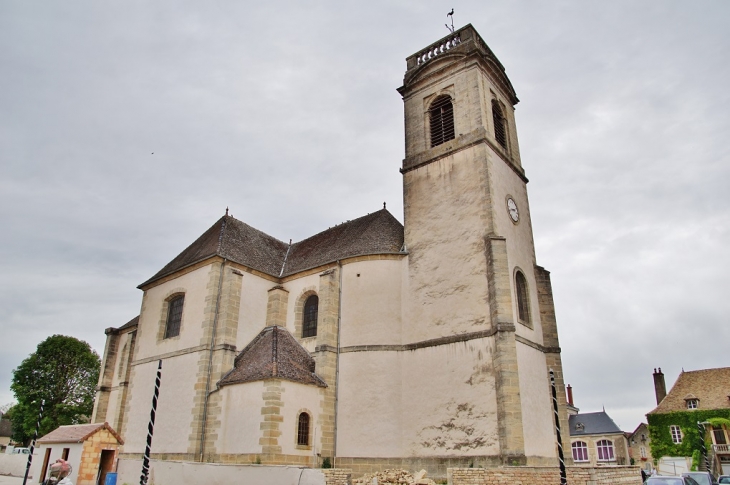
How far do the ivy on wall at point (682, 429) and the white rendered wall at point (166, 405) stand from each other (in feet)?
99.7

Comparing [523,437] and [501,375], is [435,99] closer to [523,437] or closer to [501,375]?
[501,375]

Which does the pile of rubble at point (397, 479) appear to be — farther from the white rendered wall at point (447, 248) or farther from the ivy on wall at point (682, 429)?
the ivy on wall at point (682, 429)

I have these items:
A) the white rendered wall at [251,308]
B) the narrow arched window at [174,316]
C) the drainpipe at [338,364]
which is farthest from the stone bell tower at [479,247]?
the narrow arched window at [174,316]

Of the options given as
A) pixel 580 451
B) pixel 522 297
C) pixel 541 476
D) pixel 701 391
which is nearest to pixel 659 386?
pixel 701 391

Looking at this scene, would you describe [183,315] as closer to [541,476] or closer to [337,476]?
[337,476]

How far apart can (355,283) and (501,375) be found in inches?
263

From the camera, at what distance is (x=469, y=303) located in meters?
17.3

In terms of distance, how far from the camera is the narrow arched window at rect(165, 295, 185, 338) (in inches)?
834

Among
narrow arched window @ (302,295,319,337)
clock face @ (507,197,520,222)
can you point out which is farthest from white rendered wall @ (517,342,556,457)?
narrow arched window @ (302,295,319,337)

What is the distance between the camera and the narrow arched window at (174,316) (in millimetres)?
21188

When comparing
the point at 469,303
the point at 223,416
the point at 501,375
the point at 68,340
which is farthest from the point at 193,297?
the point at 68,340

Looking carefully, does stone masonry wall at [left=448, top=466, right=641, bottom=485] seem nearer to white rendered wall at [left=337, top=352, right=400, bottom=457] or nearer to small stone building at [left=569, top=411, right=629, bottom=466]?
white rendered wall at [left=337, top=352, right=400, bottom=457]

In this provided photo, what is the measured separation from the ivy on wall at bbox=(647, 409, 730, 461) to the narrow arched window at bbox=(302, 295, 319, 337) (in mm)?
26660

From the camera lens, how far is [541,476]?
41.5 feet
